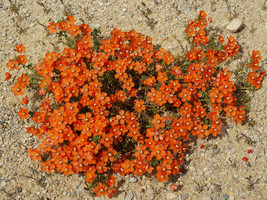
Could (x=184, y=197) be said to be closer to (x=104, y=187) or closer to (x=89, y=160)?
(x=104, y=187)

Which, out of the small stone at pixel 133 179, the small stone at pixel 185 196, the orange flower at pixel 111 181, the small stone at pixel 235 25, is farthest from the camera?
the small stone at pixel 235 25

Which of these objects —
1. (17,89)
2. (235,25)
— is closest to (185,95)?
(235,25)

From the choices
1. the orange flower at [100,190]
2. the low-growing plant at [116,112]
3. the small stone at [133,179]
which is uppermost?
the low-growing plant at [116,112]

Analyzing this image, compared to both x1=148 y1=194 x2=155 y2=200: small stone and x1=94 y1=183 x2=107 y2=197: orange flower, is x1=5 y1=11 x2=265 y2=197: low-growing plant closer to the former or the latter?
x1=94 y1=183 x2=107 y2=197: orange flower

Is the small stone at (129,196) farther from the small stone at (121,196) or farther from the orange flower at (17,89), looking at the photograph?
the orange flower at (17,89)

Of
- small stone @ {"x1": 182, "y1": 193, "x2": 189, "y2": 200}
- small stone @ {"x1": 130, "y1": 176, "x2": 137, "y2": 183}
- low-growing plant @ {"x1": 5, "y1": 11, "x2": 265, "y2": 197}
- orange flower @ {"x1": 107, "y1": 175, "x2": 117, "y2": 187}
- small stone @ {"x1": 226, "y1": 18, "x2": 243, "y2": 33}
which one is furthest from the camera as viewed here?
small stone @ {"x1": 226, "y1": 18, "x2": 243, "y2": 33}

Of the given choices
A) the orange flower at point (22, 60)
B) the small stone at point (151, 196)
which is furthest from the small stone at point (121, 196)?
the orange flower at point (22, 60)

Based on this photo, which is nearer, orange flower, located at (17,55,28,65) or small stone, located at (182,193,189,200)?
small stone, located at (182,193,189,200)

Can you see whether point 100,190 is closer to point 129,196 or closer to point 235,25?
point 129,196

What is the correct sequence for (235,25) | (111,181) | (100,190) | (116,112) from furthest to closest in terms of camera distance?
(235,25)
(116,112)
(111,181)
(100,190)

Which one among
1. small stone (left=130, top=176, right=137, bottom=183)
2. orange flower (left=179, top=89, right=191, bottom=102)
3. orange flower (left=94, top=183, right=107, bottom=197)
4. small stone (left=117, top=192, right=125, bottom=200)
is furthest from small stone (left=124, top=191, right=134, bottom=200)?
orange flower (left=179, top=89, right=191, bottom=102)
